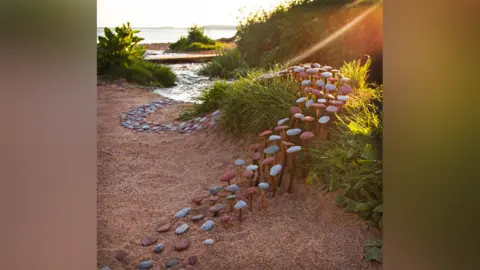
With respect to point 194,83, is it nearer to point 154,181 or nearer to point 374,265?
point 154,181

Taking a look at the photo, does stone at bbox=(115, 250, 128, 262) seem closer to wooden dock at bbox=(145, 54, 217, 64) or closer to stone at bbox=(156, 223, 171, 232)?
stone at bbox=(156, 223, 171, 232)

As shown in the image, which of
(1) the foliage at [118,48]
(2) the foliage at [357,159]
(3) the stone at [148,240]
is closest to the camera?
(2) the foliage at [357,159]

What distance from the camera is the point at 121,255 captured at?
7.85ft

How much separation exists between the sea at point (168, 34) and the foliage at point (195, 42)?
2 cm

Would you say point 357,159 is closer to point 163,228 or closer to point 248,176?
point 248,176

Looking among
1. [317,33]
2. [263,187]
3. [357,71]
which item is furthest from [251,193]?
[317,33]

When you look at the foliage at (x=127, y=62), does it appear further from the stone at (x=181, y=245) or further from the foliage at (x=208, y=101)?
the stone at (x=181, y=245)

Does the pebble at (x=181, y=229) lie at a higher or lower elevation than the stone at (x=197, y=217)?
lower

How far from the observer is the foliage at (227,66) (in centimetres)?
264

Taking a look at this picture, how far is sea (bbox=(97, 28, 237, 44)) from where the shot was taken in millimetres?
2541

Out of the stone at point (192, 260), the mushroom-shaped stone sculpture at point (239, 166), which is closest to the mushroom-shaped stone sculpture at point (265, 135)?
the mushroom-shaped stone sculpture at point (239, 166)

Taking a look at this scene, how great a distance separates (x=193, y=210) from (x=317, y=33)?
1.23m
